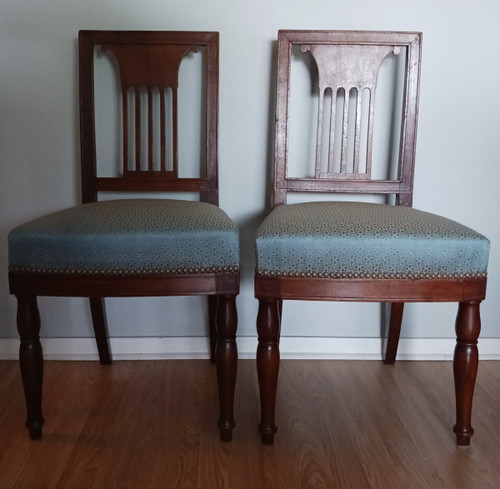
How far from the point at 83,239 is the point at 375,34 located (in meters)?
0.86

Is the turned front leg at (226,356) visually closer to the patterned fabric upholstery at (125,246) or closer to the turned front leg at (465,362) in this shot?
the patterned fabric upholstery at (125,246)

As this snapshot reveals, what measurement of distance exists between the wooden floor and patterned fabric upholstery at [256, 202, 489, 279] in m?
0.37

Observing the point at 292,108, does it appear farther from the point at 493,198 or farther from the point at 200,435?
the point at 200,435

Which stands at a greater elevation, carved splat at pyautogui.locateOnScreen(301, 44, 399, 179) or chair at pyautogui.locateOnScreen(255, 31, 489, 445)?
carved splat at pyautogui.locateOnScreen(301, 44, 399, 179)

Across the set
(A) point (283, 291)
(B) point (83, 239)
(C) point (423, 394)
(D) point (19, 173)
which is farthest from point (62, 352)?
(C) point (423, 394)

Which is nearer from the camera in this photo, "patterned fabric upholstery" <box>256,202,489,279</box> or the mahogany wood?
Result: "patterned fabric upholstery" <box>256,202,489,279</box>

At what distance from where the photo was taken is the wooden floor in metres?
1.12

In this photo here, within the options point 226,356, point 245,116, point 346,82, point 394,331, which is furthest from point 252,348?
point 346,82

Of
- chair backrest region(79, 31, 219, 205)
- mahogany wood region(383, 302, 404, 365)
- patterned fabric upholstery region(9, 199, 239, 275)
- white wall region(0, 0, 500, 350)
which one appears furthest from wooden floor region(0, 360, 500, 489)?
chair backrest region(79, 31, 219, 205)

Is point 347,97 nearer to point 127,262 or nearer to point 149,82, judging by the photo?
point 149,82

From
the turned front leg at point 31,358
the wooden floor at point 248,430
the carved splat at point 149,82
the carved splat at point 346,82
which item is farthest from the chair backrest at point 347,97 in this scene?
the turned front leg at point 31,358

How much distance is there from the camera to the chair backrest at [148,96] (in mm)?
1460

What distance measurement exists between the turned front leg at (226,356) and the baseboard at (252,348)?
468mm

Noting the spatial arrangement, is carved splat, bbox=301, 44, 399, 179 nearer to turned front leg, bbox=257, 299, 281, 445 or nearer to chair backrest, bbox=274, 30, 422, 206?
chair backrest, bbox=274, 30, 422, 206
